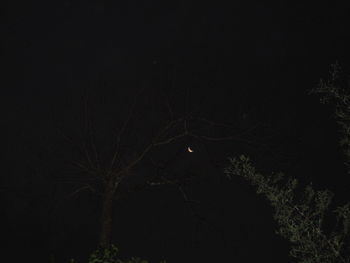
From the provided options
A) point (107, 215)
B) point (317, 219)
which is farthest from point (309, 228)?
point (107, 215)

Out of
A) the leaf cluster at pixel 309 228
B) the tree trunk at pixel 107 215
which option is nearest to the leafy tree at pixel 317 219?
the leaf cluster at pixel 309 228

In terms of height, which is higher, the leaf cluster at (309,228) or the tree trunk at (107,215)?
Answer: the tree trunk at (107,215)

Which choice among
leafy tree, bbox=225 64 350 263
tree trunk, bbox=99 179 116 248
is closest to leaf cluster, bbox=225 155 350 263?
leafy tree, bbox=225 64 350 263

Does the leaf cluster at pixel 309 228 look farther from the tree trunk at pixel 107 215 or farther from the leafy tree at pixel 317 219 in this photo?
the tree trunk at pixel 107 215

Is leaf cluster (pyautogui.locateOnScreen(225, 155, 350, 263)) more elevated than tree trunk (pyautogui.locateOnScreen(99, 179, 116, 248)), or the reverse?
tree trunk (pyautogui.locateOnScreen(99, 179, 116, 248))

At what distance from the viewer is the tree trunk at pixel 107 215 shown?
31.6 feet

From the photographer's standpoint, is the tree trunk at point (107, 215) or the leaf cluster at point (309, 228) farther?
the tree trunk at point (107, 215)

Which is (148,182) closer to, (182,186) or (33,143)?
(182,186)

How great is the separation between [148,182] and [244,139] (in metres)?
2.72

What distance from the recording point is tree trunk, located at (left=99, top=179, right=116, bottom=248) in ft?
31.6

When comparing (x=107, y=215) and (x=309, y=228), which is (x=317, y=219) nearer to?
(x=309, y=228)

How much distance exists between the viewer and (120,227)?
15742mm

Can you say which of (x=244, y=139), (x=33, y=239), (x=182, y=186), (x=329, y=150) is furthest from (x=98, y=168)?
(x=329, y=150)

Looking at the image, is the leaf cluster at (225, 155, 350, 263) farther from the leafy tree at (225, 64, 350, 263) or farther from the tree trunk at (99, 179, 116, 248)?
the tree trunk at (99, 179, 116, 248)
